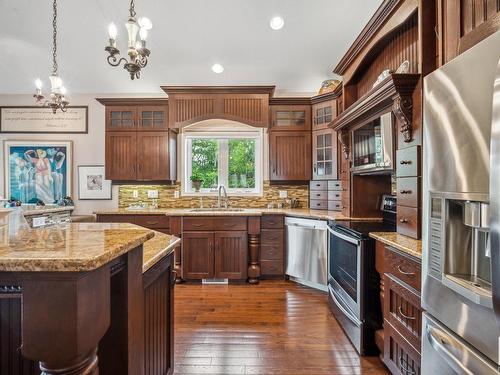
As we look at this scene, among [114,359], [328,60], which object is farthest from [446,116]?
[328,60]

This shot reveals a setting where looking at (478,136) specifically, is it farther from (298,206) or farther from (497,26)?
(298,206)

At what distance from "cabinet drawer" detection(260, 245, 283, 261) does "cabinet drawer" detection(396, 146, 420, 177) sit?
2.06 meters

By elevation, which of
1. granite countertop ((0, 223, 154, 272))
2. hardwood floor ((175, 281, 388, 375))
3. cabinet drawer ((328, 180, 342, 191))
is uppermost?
cabinet drawer ((328, 180, 342, 191))

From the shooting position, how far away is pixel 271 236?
3.87 m

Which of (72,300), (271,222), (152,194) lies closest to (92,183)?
(152,194)

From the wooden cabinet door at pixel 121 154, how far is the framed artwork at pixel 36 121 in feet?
2.66

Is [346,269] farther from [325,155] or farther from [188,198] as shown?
[188,198]

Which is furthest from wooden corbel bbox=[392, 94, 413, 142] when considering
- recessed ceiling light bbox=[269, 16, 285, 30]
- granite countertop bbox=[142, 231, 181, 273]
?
recessed ceiling light bbox=[269, 16, 285, 30]

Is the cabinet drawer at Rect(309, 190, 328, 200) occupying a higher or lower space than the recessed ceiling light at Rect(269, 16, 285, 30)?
lower

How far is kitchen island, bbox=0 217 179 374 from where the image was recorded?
2.43ft

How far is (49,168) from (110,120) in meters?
1.40

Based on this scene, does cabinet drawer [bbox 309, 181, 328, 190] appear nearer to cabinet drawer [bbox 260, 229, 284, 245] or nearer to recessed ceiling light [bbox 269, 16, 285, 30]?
cabinet drawer [bbox 260, 229, 284, 245]

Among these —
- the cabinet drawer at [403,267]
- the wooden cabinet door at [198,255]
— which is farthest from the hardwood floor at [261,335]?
the cabinet drawer at [403,267]

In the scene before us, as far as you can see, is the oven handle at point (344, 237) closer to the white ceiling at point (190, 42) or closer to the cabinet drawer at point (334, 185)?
the cabinet drawer at point (334, 185)
